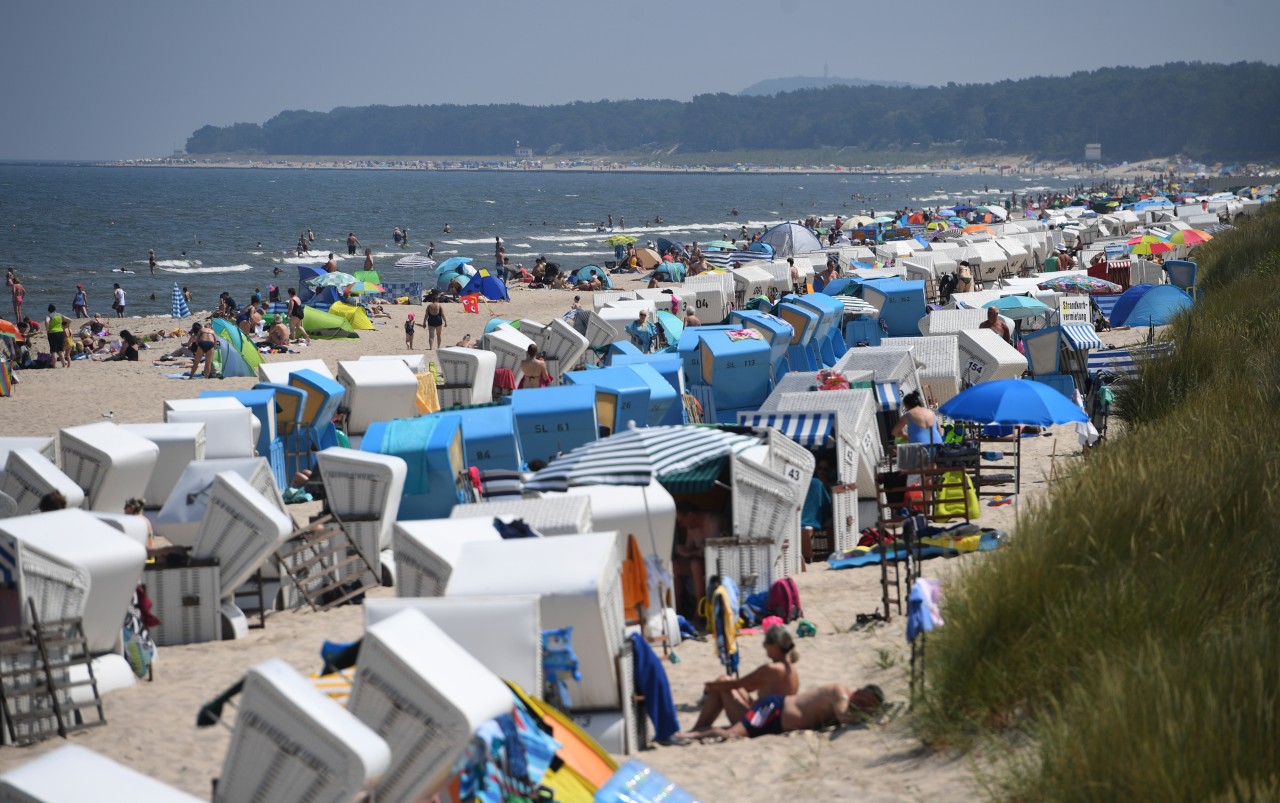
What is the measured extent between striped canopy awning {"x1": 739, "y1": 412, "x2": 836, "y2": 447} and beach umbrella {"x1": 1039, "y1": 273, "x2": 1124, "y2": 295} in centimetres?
1394

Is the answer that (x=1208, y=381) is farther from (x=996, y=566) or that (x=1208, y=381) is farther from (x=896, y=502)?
(x=996, y=566)

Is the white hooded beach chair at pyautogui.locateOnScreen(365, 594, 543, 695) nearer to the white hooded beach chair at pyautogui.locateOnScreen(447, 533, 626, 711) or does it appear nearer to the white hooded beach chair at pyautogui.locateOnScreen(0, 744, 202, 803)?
the white hooded beach chair at pyautogui.locateOnScreen(447, 533, 626, 711)

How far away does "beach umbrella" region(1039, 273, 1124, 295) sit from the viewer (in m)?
23.3

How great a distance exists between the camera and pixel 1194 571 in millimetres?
5520

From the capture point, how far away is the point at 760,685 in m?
6.66

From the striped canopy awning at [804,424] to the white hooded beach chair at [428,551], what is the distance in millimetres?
3923

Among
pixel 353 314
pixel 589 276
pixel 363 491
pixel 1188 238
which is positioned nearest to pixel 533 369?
pixel 363 491

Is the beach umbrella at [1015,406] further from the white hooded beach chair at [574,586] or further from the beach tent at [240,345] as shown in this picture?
the beach tent at [240,345]

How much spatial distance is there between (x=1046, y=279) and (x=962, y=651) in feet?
63.4

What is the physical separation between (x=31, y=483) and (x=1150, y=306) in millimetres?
15315

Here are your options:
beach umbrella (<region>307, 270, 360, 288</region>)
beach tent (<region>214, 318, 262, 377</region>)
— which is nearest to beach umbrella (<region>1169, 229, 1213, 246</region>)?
beach umbrella (<region>307, 270, 360, 288</region>)

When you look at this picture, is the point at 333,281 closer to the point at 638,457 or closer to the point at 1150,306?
the point at 1150,306

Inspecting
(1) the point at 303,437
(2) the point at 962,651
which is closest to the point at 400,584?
(2) the point at 962,651

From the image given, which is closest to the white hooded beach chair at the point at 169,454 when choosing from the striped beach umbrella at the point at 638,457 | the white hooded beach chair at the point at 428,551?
the striped beach umbrella at the point at 638,457
